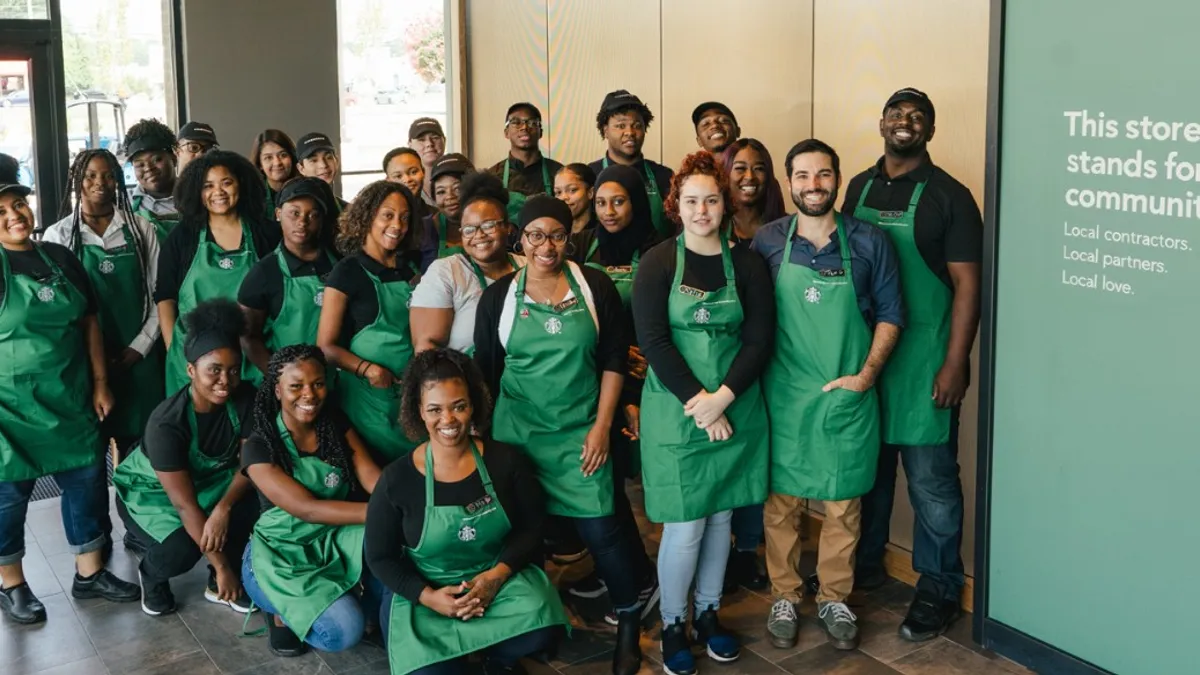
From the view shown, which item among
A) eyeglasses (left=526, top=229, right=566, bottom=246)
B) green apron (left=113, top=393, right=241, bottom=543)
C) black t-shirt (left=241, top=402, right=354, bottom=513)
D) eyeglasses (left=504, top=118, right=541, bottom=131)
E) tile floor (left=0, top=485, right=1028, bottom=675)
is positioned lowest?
tile floor (left=0, top=485, right=1028, bottom=675)

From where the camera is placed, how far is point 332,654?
4.00 m

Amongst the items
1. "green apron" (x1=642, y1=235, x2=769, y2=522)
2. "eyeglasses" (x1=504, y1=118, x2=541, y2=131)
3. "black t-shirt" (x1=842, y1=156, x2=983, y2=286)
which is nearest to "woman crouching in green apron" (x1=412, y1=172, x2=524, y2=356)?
"green apron" (x1=642, y1=235, x2=769, y2=522)

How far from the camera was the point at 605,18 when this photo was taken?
6047mm

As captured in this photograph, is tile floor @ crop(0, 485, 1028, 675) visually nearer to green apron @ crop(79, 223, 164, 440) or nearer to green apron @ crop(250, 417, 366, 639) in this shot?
green apron @ crop(250, 417, 366, 639)

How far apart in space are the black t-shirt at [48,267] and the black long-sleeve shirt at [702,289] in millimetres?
1985

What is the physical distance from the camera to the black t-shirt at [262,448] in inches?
153

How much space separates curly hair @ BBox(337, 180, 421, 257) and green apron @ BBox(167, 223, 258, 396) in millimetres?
503

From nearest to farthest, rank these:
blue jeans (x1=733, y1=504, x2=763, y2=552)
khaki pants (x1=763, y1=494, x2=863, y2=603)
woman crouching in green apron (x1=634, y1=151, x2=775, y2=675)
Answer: woman crouching in green apron (x1=634, y1=151, x2=775, y2=675) → khaki pants (x1=763, y1=494, x2=863, y2=603) → blue jeans (x1=733, y1=504, x2=763, y2=552)

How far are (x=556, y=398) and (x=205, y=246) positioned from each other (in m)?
1.59

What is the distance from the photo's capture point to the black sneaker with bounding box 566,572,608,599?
14.5 feet

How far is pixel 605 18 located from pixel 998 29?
113 inches

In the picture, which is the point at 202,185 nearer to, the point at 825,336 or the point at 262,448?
the point at 262,448

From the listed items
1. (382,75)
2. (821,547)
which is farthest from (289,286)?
(382,75)

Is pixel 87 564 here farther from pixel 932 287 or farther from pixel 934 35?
pixel 934 35
